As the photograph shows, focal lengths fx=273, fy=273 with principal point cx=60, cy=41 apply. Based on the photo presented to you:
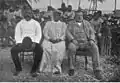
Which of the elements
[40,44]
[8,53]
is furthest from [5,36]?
[40,44]

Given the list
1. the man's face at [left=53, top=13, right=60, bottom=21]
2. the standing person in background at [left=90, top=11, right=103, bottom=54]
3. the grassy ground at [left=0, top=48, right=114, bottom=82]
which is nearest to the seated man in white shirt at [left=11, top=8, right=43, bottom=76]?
the grassy ground at [left=0, top=48, right=114, bottom=82]

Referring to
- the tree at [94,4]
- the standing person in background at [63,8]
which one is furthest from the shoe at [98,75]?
the standing person in background at [63,8]

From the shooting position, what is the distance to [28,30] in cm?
640

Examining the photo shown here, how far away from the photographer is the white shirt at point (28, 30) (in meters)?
6.28

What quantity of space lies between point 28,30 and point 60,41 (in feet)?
2.61

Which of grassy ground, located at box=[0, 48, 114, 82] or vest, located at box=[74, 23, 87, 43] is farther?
vest, located at box=[74, 23, 87, 43]

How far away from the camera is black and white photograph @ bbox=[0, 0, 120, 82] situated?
20.4 feet

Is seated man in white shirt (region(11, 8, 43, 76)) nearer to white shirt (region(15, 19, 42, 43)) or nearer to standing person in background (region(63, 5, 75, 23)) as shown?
white shirt (region(15, 19, 42, 43))

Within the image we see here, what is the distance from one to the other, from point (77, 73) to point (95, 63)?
1.56 feet

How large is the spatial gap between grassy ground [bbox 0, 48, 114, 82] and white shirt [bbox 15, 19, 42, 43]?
1.37 feet

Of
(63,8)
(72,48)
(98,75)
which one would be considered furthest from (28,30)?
(98,75)

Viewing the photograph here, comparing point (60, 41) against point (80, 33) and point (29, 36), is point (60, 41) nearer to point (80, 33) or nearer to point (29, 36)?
point (80, 33)

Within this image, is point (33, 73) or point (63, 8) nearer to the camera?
point (33, 73)

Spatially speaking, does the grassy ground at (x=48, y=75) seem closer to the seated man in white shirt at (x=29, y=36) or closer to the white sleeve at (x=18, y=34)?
the seated man in white shirt at (x=29, y=36)
